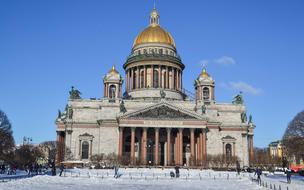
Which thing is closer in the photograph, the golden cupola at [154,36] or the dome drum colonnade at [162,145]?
the dome drum colonnade at [162,145]

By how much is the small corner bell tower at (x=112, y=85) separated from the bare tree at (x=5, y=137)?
2263cm

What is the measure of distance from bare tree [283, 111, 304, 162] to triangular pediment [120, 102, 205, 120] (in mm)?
18375

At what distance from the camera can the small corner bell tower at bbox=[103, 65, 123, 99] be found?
8900 centimetres

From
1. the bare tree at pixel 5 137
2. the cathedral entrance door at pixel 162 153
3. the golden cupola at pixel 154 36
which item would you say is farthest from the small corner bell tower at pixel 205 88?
the bare tree at pixel 5 137

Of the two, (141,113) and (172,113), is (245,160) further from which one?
(141,113)

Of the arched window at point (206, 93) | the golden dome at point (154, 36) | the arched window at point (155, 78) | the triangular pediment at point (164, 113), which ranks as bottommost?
the triangular pediment at point (164, 113)

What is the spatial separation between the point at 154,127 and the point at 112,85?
581 inches

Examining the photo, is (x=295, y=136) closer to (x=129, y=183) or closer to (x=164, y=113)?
(x=164, y=113)

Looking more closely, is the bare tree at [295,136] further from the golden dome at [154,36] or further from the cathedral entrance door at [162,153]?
the golden dome at [154,36]

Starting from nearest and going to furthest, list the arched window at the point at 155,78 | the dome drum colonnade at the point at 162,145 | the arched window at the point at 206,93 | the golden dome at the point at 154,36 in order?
the dome drum colonnade at the point at 162,145 → the arched window at the point at 206,93 → the arched window at the point at 155,78 → the golden dome at the point at 154,36

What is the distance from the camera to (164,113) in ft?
269

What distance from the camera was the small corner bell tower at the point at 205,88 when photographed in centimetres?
9012

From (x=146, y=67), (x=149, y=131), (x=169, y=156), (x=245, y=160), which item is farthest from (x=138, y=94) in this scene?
(x=245, y=160)

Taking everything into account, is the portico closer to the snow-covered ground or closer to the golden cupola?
the golden cupola
